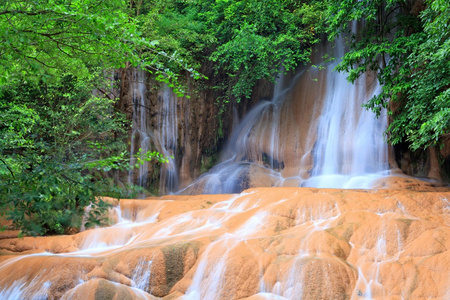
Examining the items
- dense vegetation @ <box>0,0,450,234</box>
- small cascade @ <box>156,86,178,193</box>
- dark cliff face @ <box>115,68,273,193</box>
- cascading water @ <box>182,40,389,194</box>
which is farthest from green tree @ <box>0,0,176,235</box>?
small cascade @ <box>156,86,178,193</box>

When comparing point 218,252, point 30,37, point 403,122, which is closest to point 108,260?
point 218,252

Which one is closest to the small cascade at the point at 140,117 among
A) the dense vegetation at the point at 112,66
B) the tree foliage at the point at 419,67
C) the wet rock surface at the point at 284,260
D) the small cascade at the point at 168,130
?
the small cascade at the point at 168,130

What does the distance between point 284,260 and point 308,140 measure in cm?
1096

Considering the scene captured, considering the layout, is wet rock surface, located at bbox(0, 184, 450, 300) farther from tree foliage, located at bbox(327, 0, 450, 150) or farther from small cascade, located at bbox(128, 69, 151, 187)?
small cascade, located at bbox(128, 69, 151, 187)

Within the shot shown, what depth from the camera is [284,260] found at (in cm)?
591

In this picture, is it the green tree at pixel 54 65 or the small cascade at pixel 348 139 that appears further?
the small cascade at pixel 348 139

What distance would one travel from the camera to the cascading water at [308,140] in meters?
13.8

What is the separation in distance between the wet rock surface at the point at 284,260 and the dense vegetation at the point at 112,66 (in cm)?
129

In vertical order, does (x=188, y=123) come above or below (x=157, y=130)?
above

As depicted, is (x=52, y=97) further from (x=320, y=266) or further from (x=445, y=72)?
(x=445, y=72)

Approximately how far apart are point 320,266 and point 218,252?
5.75 ft

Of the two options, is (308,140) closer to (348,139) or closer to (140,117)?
(348,139)

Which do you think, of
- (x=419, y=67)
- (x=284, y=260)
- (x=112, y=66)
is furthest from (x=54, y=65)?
(x=419, y=67)

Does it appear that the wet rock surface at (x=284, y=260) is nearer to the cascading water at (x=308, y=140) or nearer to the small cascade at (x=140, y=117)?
the cascading water at (x=308, y=140)
